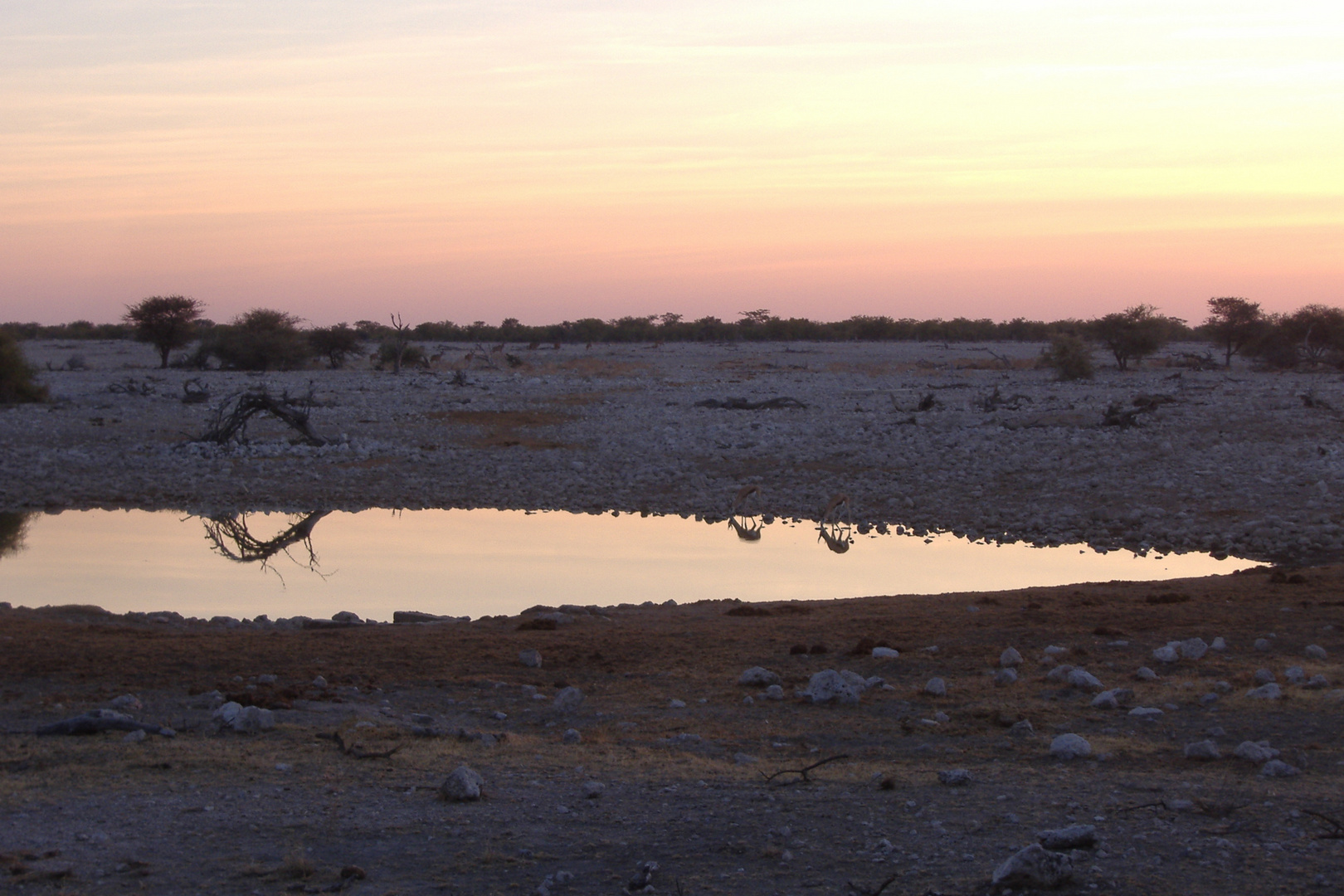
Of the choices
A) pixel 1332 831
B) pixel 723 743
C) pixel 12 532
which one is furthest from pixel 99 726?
pixel 12 532

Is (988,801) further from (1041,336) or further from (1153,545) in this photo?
(1041,336)

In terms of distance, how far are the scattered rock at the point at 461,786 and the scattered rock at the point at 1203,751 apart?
323 cm

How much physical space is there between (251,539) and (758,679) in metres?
10.1

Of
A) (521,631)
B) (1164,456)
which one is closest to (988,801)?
(521,631)

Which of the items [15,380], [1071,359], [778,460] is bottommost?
[778,460]

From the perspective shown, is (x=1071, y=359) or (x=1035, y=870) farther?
(x=1071, y=359)

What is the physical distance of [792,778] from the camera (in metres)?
5.05

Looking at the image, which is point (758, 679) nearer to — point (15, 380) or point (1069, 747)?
point (1069, 747)

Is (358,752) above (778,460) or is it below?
below

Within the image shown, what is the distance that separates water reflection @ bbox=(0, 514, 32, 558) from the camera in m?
14.2

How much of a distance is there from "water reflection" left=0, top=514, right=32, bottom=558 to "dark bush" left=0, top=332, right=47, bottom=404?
14170 mm

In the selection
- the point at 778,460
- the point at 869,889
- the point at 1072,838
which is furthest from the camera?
Result: the point at 778,460

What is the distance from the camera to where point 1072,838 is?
13.1 feet

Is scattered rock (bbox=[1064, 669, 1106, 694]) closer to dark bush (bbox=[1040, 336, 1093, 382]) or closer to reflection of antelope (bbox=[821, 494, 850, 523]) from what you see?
reflection of antelope (bbox=[821, 494, 850, 523])
